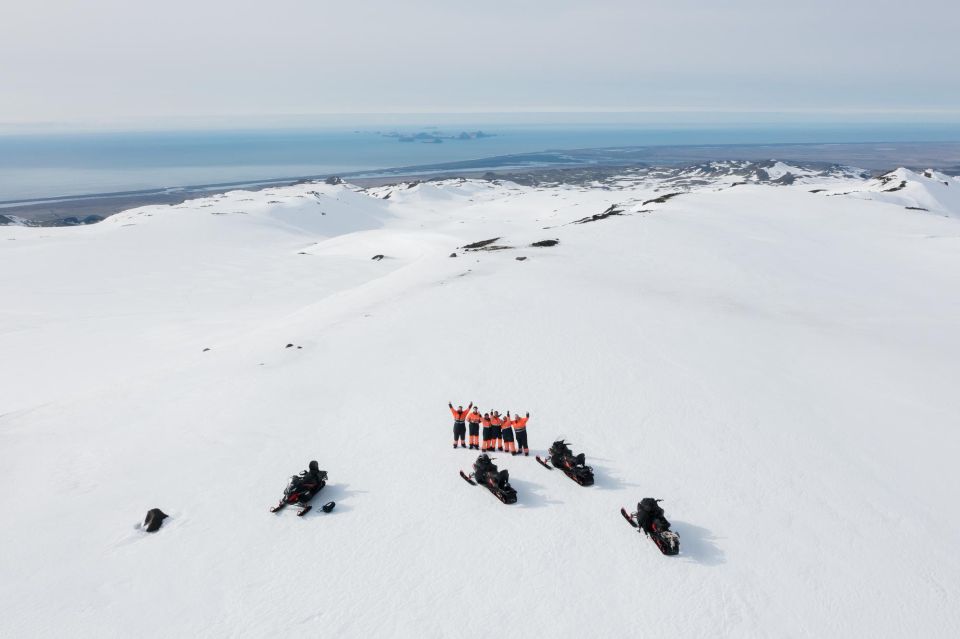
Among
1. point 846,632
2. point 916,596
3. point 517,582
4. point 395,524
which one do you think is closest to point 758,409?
point 916,596

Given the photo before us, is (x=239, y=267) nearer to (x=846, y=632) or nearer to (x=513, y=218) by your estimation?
(x=846, y=632)

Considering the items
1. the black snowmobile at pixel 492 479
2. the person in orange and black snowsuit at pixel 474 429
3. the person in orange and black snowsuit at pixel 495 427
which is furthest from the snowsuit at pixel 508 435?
the black snowmobile at pixel 492 479

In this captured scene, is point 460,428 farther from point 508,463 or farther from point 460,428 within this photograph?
point 508,463

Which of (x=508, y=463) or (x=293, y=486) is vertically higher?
(x=293, y=486)

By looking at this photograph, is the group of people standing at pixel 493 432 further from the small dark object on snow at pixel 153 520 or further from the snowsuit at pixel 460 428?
the small dark object on snow at pixel 153 520

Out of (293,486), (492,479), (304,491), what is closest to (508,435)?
(492,479)

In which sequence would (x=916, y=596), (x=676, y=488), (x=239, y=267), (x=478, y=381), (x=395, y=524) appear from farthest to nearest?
(x=239, y=267) < (x=478, y=381) < (x=676, y=488) < (x=395, y=524) < (x=916, y=596)
